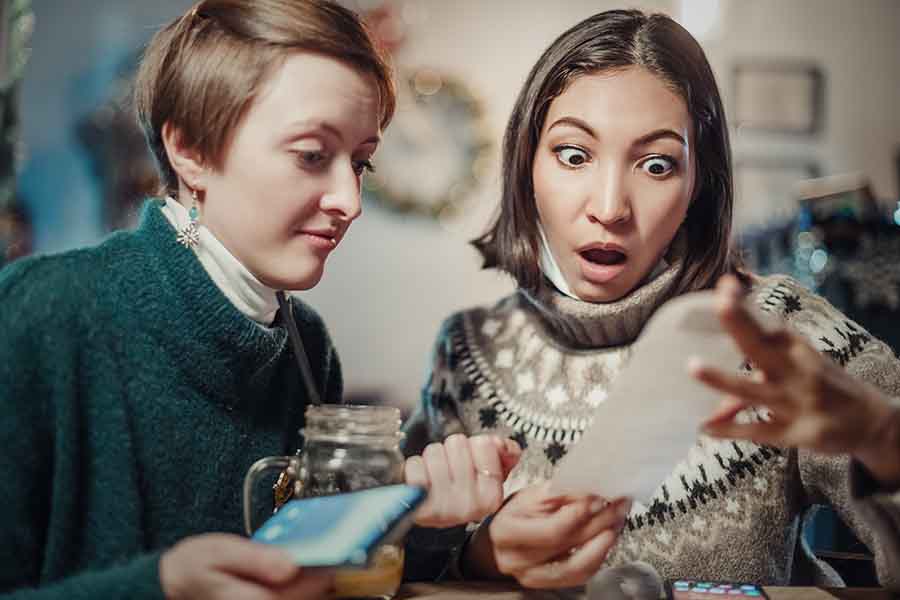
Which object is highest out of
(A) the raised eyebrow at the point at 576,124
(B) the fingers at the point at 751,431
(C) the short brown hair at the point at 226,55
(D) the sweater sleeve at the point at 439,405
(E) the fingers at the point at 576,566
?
(C) the short brown hair at the point at 226,55

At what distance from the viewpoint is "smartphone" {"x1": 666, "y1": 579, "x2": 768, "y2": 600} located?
0.92 m

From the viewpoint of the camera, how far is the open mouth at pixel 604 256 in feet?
3.95

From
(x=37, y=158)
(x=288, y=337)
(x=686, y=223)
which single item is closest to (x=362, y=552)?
(x=288, y=337)

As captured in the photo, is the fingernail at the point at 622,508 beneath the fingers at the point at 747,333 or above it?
beneath

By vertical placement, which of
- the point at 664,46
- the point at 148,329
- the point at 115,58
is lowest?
the point at 148,329

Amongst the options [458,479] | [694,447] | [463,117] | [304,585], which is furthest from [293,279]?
[463,117]

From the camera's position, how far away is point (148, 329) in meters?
0.96

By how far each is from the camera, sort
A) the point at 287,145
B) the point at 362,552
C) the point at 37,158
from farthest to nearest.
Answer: the point at 37,158 < the point at 287,145 < the point at 362,552

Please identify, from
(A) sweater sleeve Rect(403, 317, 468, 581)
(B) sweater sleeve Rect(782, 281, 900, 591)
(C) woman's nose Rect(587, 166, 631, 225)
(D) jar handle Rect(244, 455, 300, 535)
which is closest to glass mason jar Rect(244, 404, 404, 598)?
(D) jar handle Rect(244, 455, 300, 535)

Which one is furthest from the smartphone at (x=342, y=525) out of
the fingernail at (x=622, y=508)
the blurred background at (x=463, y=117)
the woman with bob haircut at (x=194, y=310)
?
the blurred background at (x=463, y=117)

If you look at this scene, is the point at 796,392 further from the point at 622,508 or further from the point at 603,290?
the point at 603,290

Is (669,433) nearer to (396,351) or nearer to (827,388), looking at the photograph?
(827,388)

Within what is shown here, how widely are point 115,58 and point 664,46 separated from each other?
334 centimetres

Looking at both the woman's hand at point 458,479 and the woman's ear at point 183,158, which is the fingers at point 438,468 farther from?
the woman's ear at point 183,158
